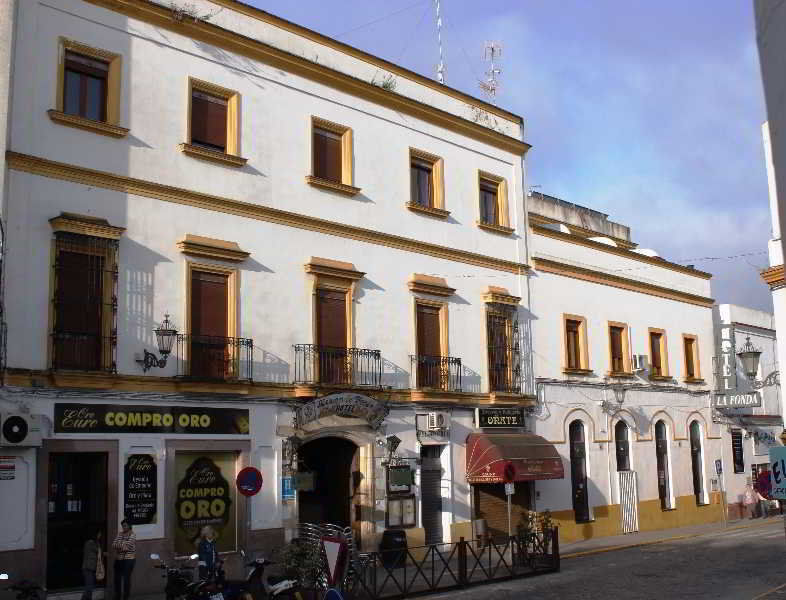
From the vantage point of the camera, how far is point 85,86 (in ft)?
59.8

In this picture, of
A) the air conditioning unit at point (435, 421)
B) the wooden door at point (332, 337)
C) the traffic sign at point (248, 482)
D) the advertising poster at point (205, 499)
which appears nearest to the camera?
the traffic sign at point (248, 482)

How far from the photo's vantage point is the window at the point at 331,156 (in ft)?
72.2

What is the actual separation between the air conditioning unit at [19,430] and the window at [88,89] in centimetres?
543

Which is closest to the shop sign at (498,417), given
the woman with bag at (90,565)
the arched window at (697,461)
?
the arched window at (697,461)

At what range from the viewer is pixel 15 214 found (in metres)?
16.7

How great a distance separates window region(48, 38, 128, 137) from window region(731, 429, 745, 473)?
25.8 m

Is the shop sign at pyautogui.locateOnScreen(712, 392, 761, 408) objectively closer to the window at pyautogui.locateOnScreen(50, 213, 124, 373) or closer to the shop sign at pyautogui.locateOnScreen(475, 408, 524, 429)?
the shop sign at pyautogui.locateOnScreen(475, 408, 524, 429)

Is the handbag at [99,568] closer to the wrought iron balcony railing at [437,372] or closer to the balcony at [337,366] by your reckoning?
the balcony at [337,366]

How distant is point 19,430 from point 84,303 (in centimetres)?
257

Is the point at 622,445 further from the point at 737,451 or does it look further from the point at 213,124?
the point at 213,124

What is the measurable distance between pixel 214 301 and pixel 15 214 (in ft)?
14.1

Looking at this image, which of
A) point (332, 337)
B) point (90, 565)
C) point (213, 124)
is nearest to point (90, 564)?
point (90, 565)

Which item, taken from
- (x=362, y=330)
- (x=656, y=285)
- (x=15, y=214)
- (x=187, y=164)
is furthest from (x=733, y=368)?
(x=15, y=214)

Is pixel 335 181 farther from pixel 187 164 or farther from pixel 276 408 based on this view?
pixel 276 408
